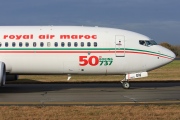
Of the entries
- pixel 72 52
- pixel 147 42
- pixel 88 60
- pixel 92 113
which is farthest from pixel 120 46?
pixel 92 113

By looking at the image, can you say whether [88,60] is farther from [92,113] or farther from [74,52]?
[92,113]

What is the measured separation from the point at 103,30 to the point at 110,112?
10275 millimetres

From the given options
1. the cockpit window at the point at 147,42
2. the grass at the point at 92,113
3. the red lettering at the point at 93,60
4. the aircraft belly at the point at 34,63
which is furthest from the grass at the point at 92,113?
the cockpit window at the point at 147,42

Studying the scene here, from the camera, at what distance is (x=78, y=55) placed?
21219 millimetres

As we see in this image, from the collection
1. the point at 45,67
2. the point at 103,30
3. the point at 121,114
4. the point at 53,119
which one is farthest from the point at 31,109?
the point at 103,30

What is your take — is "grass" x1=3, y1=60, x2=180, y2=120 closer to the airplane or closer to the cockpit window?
the airplane

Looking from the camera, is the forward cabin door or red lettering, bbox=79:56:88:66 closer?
red lettering, bbox=79:56:88:66

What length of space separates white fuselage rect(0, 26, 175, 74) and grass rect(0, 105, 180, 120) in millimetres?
7683

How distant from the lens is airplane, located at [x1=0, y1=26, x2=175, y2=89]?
2106 cm

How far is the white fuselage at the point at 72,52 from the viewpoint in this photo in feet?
69.1

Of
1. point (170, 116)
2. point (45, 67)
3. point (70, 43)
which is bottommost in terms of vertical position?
point (170, 116)

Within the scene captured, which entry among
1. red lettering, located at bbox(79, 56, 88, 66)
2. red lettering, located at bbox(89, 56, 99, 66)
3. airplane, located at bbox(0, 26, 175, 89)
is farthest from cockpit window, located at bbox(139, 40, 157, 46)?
red lettering, located at bbox(79, 56, 88, 66)

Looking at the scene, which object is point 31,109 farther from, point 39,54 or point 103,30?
point 103,30

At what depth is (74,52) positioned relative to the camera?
21.2 meters
